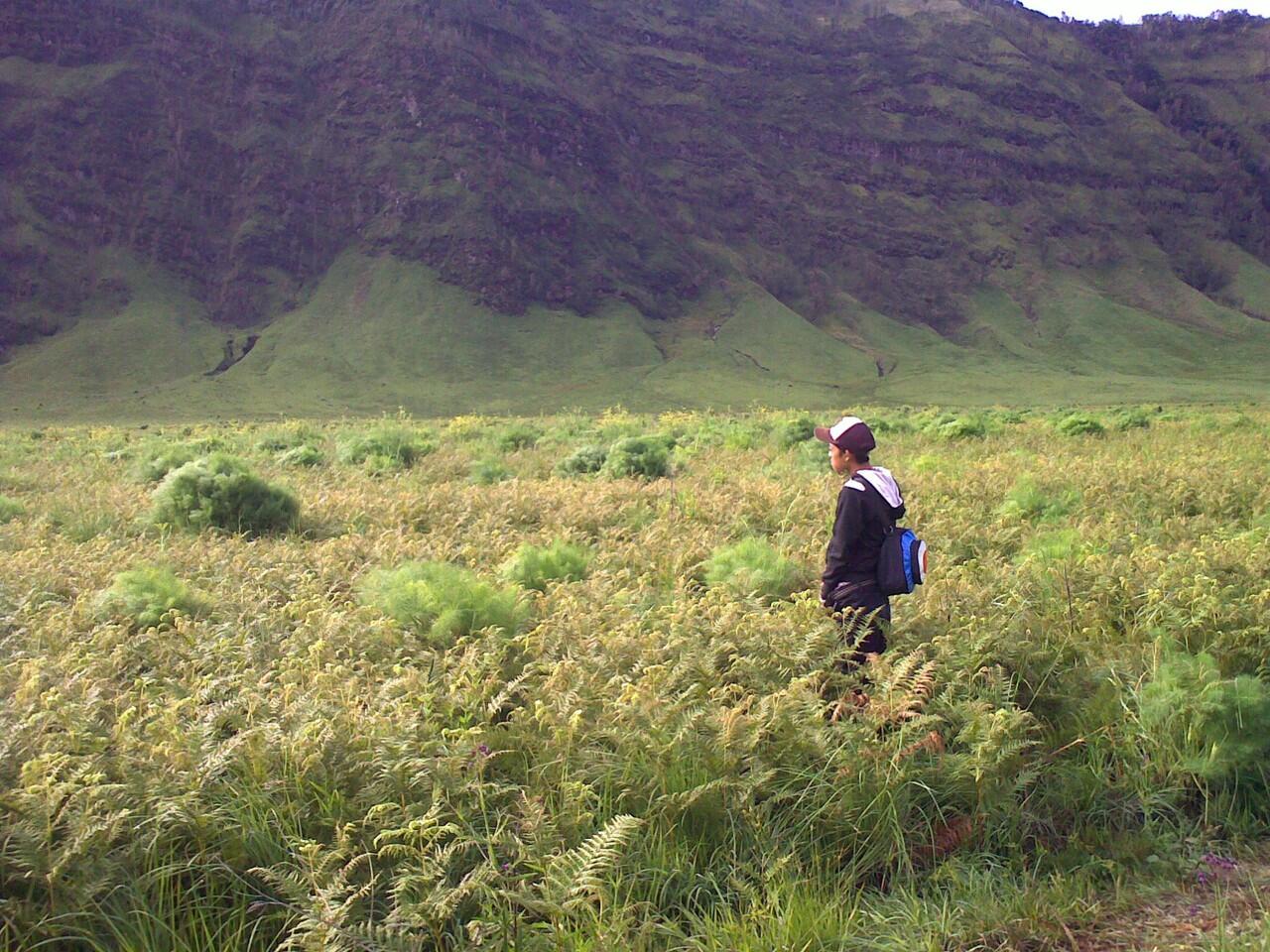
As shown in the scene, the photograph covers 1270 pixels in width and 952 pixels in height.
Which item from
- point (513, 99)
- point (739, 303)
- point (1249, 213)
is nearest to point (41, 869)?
point (739, 303)

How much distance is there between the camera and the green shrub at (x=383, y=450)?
15312mm

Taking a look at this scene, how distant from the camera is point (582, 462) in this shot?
1580cm

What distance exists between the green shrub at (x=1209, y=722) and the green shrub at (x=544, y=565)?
410 centimetres

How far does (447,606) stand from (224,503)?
16.7 feet

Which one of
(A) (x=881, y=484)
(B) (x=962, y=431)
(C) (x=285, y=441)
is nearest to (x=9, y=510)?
(A) (x=881, y=484)

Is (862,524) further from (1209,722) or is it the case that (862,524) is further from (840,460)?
(1209,722)

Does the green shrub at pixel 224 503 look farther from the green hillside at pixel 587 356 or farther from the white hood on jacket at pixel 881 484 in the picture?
the green hillside at pixel 587 356

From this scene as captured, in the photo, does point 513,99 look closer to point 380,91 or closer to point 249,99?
point 380,91

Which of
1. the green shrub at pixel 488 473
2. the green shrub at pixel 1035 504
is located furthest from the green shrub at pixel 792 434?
the green shrub at pixel 1035 504

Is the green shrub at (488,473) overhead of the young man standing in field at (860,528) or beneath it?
beneath

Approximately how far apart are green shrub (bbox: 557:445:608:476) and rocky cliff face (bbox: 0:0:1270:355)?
4391 inches

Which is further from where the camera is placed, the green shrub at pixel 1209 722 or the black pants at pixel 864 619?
the black pants at pixel 864 619

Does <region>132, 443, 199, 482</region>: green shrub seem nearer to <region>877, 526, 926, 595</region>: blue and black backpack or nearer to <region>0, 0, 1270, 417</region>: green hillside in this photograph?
<region>877, 526, 926, 595</region>: blue and black backpack

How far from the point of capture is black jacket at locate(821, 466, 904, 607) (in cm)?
Result: 555
